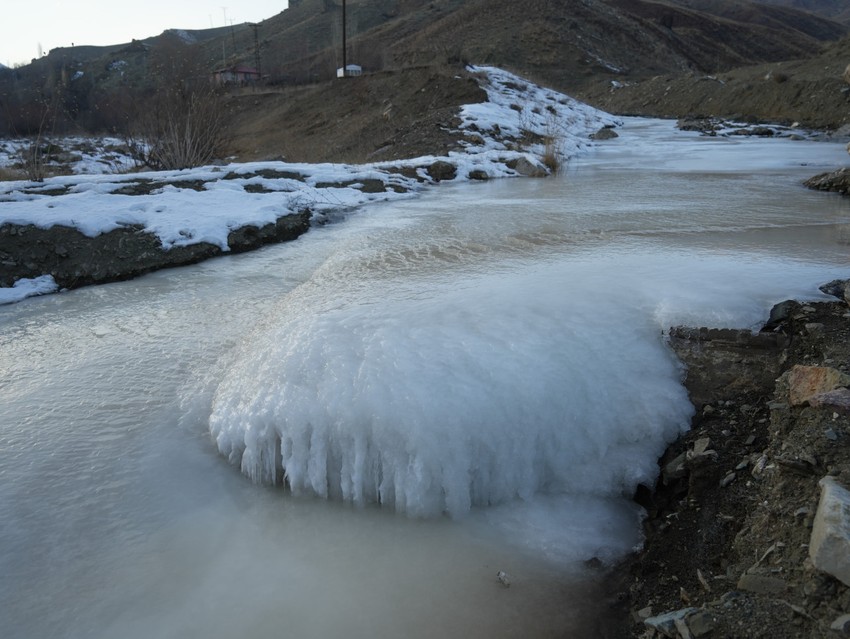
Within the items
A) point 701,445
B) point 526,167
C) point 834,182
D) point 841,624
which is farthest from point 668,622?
point 526,167

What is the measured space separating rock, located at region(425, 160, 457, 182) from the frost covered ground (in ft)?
0.23

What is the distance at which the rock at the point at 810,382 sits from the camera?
2.24m

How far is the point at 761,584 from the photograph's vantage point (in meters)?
1.69

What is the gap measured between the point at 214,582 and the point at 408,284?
2273 mm

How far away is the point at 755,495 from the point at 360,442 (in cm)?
153

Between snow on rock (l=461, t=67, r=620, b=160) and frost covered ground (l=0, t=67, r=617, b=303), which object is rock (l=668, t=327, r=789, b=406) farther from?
snow on rock (l=461, t=67, r=620, b=160)

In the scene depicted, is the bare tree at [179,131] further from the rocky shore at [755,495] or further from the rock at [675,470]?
the rock at [675,470]

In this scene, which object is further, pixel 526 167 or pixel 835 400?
pixel 526 167

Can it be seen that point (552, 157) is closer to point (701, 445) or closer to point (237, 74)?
point (701, 445)

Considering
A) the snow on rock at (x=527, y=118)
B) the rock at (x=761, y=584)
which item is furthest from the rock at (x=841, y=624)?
the snow on rock at (x=527, y=118)

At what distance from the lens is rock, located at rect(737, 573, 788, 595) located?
5.41 feet

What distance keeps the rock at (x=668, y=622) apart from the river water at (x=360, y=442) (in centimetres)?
26

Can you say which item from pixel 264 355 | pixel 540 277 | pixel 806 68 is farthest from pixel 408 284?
pixel 806 68

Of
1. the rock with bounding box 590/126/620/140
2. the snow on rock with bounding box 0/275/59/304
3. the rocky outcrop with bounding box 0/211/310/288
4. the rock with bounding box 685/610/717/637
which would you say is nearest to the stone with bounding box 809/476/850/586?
the rock with bounding box 685/610/717/637
